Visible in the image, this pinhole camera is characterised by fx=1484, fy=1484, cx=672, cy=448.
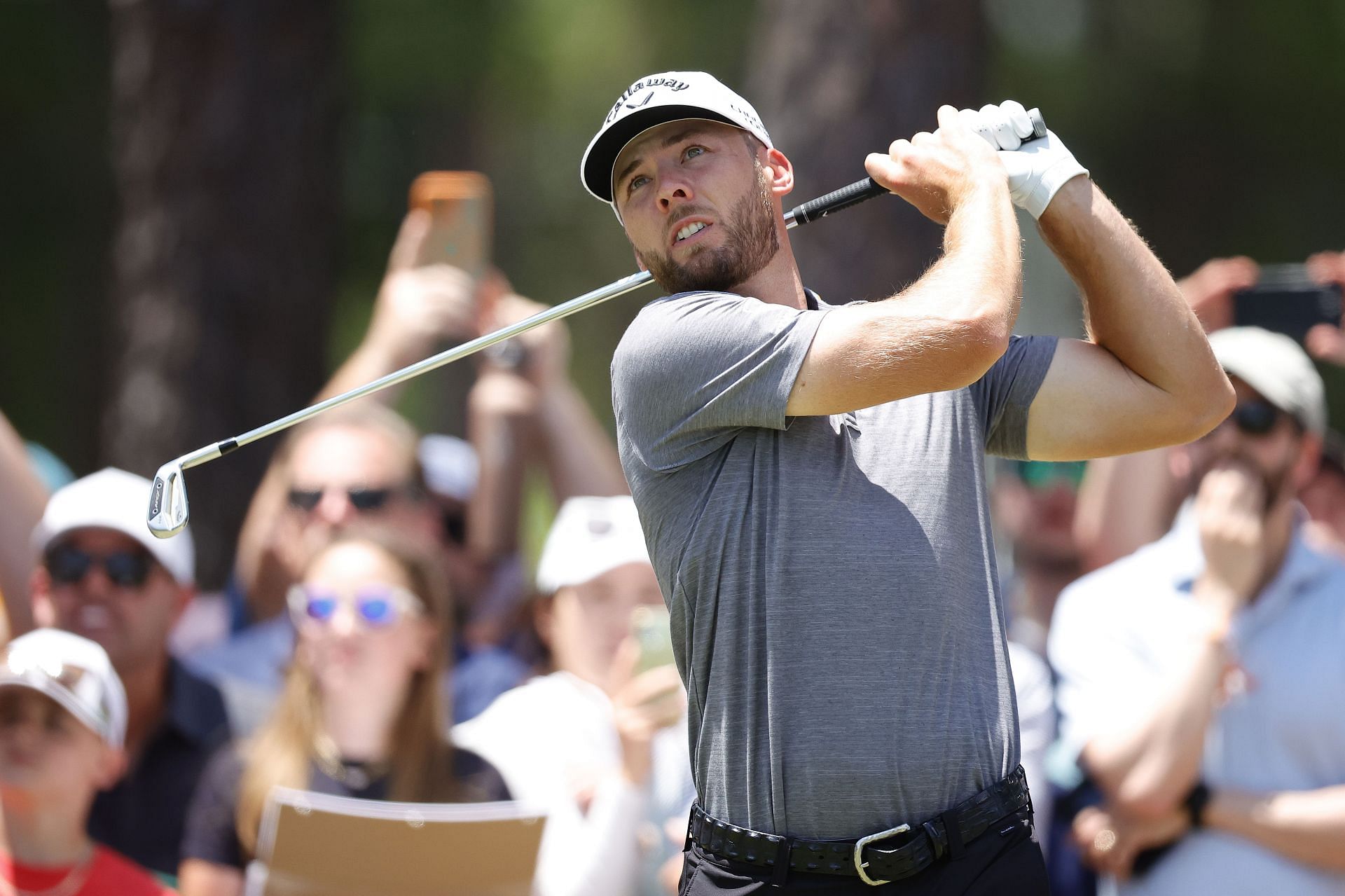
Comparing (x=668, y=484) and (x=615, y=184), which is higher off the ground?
(x=615, y=184)

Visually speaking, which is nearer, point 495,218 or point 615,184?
point 615,184

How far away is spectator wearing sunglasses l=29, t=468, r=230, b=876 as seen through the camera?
13.1ft

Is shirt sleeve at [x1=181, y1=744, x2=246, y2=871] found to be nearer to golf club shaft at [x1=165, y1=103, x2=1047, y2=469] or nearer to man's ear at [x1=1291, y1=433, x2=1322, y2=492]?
golf club shaft at [x1=165, y1=103, x2=1047, y2=469]

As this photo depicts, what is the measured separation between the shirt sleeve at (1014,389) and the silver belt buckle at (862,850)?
751 mm

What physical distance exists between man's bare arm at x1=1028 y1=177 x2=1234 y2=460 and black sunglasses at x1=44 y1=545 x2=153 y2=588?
2.84 m

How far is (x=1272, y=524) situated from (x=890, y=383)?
7.50 feet

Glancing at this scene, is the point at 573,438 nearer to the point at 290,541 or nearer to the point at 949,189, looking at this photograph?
the point at 290,541

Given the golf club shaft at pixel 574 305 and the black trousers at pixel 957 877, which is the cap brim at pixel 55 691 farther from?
the black trousers at pixel 957 877

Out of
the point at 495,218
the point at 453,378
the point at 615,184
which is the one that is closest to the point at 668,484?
the point at 615,184

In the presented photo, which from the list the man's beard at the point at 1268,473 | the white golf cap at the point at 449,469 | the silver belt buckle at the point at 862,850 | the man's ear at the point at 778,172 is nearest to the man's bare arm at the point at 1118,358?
the man's ear at the point at 778,172

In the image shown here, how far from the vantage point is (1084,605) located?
415 cm

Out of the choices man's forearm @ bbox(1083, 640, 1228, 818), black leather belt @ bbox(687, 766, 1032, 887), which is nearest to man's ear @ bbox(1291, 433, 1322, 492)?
man's forearm @ bbox(1083, 640, 1228, 818)

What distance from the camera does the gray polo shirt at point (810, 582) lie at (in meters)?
2.27

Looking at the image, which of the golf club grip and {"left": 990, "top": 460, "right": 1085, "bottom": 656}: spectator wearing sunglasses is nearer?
the golf club grip
